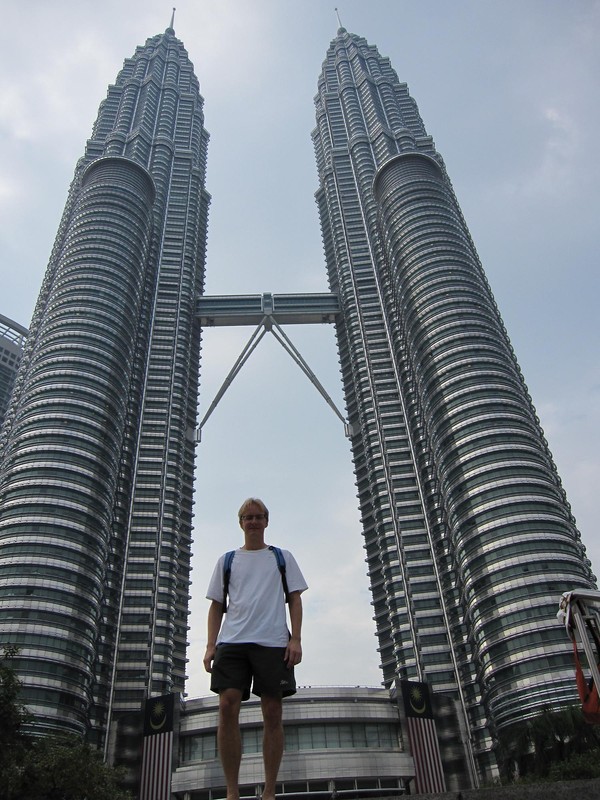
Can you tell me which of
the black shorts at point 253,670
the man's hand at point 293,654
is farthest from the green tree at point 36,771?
the man's hand at point 293,654

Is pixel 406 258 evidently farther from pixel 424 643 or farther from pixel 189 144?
pixel 189 144

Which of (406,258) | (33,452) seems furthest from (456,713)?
(406,258)

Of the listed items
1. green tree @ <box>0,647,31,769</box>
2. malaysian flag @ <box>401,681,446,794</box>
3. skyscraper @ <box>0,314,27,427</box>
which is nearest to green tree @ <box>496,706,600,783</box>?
malaysian flag @ <box>401,681,446,794</box>

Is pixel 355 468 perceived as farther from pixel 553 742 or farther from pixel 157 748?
pixel 553 742

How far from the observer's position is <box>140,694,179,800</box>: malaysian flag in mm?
80188

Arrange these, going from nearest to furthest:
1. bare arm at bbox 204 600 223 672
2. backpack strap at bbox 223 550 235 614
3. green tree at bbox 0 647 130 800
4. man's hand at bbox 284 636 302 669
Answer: man's hand at bbox 284 636 302 669, bare arm at bbox 204 600 223 672, backpack strap at bbox 223 550 235 614, green tree at bbox 0 647 130 800

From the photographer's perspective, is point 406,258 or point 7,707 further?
point 406,258

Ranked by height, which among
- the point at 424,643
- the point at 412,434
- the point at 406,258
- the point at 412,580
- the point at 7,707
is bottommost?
the point at 7,707

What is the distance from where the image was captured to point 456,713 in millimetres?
99375

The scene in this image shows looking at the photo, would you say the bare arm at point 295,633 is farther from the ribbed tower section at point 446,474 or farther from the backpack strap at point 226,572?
the ribbed tower section at point 446,474

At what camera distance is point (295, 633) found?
835 centimetres

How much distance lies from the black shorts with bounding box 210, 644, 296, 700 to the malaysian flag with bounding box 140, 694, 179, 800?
84.7 meters

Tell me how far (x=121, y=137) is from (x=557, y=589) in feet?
499

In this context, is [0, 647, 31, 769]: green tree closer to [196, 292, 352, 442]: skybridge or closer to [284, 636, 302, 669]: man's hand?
[284, 636, 302, 669]: man's hand
